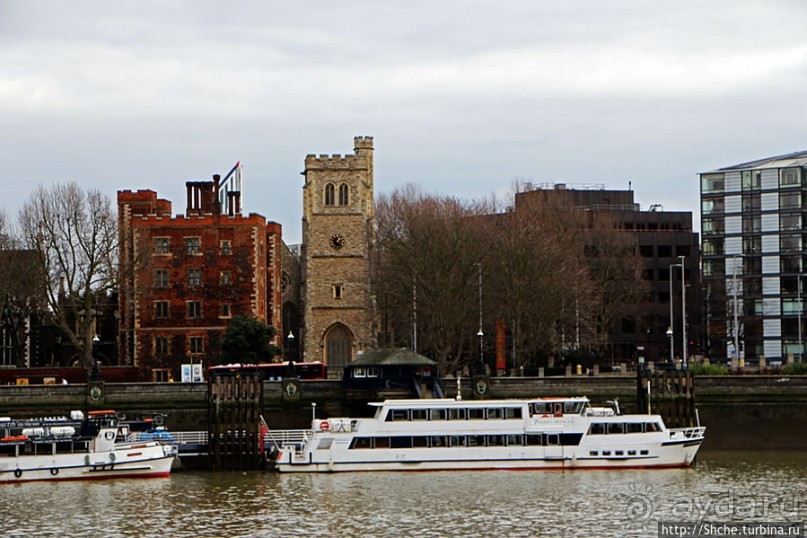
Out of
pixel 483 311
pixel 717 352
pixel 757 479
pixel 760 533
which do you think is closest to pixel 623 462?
pixel 757 479

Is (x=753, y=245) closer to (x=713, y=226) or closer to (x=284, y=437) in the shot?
(x=713, y=226)

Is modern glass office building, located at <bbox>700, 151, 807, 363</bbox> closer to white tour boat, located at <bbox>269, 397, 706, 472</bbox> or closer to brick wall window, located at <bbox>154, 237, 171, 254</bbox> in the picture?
brick wall window, located at <bbox>154, 237, 171, 254</bbox>

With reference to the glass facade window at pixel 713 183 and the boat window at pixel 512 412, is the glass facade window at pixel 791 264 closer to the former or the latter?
the glass facade window at pixel 713 183

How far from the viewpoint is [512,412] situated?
245 ft

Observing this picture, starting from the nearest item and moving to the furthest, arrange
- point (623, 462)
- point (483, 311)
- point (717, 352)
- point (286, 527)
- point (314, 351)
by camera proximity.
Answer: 1. point (286, 527)
2. point (623, 462)
3. point (483, 311)
4. point (314, 351)
5. point (717, 352)

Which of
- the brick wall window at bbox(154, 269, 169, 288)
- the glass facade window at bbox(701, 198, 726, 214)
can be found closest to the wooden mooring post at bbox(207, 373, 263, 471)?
the brick wall window at bbox(154, 269, 169, 288)

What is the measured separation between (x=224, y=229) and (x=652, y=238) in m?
52.8

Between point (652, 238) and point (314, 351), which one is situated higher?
point (652, 238)

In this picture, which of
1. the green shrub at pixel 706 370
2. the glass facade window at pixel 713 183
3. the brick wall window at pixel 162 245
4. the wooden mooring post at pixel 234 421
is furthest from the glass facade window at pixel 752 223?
the wooden mooring post at pixel 234 421

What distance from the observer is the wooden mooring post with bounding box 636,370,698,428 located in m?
82.4

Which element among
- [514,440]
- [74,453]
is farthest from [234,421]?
[514,440]

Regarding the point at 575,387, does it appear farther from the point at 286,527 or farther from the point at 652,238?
the point at 652,238

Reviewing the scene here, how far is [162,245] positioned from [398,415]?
46.8 m

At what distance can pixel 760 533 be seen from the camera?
53438 millimetres
